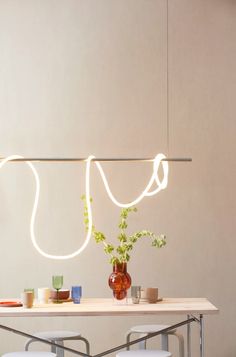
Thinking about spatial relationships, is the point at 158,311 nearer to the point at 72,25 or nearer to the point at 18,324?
the point at 18,324

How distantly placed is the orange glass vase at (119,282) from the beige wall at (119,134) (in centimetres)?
168

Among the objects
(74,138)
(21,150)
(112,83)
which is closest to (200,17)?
(112,83)

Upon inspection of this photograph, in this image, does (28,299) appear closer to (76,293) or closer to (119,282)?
(76,293)

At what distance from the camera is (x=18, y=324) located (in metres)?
6.77

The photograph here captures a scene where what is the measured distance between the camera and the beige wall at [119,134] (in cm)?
683

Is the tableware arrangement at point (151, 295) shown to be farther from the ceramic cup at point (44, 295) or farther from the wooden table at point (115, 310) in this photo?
the ceramic cup at point (44, 295)

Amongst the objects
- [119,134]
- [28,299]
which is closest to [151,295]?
[28,299]

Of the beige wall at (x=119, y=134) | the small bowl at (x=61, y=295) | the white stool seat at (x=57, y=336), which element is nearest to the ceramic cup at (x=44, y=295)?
the small bowl at (x=61, y=295)

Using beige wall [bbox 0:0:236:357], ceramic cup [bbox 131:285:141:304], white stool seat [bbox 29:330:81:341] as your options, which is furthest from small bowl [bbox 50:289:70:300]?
beige wall [bbox 0:0:236:357]

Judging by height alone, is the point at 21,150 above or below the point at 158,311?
above

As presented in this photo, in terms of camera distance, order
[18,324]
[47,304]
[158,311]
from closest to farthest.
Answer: [158,311]
[47,304]
[18,324]

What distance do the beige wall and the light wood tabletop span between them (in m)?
1.82

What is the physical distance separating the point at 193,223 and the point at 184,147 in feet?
2.33

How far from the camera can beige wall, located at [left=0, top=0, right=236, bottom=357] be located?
6.83 metres
